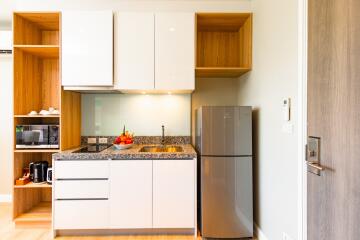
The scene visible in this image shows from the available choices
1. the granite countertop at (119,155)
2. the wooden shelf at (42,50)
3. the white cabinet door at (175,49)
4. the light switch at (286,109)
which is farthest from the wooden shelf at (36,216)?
the light switch at (286,109)

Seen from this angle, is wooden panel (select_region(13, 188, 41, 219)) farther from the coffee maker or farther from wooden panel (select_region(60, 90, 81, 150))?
wooden panel (select_region(60, 90, 81, 150))

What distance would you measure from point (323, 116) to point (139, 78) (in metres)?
1.88

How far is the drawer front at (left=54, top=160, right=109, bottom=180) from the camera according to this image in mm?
2539

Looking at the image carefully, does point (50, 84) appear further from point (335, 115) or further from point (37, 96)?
point (335, 115)

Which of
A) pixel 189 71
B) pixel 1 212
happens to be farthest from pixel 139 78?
pixel 1 212

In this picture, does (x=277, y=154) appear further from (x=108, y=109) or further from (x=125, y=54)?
(x=108, y=109)

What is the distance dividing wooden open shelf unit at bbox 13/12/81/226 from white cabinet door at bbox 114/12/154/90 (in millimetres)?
639

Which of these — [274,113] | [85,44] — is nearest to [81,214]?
[85,44]

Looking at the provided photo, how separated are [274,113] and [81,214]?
2095 millimetres

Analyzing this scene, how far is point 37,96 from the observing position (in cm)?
313

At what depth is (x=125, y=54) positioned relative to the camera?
274cm

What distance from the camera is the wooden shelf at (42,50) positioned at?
269 centimetres

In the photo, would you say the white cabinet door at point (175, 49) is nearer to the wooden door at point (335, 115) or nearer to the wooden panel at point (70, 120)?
the wooden panel at point (70, 120)

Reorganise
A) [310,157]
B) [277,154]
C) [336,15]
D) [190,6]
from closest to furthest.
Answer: [336,15] → [310,157] → [277,154] → [190,6]
